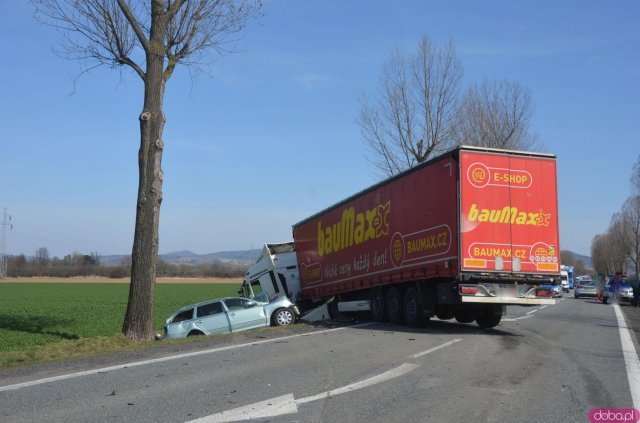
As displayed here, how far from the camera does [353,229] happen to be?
794 inches

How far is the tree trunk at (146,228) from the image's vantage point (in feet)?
48.4

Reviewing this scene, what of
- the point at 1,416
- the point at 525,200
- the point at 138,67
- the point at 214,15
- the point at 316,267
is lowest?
the point at 1,416

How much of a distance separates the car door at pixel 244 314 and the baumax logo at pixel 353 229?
3.40 metres

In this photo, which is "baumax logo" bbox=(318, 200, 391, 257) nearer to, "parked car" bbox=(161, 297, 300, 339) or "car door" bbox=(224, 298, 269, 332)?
"parked car" bbox=(161, 297, 300, 339)

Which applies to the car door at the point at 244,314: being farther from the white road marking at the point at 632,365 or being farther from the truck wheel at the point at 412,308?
the white road marking at the point at 632,365

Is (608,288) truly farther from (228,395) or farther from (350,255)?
(228,395)

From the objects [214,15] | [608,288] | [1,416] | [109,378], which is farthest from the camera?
[608,288]

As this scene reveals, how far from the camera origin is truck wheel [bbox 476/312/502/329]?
16578 millimetres

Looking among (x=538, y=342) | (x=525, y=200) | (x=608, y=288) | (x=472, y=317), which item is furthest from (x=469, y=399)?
(x=608, y=288)

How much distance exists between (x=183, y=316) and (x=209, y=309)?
776 millimetres

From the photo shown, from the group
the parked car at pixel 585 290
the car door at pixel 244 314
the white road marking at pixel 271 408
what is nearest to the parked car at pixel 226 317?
the car door at pixel 244 314

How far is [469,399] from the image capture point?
7355 millimetres

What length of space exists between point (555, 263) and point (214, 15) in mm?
10358

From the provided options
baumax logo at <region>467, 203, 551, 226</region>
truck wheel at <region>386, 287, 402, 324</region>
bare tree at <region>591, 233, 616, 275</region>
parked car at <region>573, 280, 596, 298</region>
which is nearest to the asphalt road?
baumax logo at <region>467, 203, 551, 226</region>
